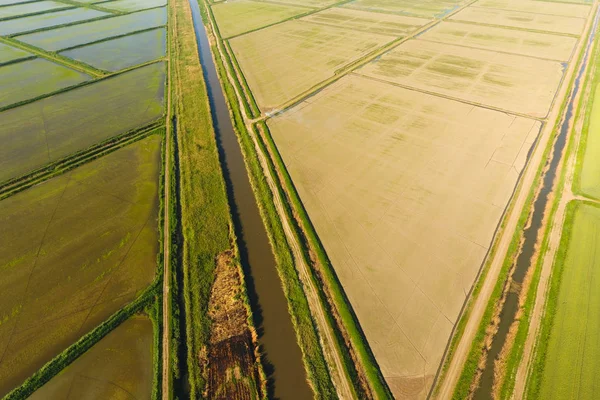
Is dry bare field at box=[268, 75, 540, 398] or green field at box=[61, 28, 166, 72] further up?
green field at box=[61, 28, 166, 72]

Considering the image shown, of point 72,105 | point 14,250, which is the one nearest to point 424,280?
point 14,250

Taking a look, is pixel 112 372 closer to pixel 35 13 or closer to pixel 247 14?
pixel 247 14

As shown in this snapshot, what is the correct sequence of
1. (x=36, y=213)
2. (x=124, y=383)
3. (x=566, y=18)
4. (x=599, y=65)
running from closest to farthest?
(x=124, y=383), (x=36, y=213), (x=599, y=65), (x=566, y=18)

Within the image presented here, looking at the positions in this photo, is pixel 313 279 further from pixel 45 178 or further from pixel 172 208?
pixel 45 178

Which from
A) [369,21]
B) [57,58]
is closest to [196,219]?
[57,58]

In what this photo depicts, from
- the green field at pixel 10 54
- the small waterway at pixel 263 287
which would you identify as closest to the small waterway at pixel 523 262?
the small waterway at pixel 263 287

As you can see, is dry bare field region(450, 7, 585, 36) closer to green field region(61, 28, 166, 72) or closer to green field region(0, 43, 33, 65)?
green field region(61, 28, 166, 72)

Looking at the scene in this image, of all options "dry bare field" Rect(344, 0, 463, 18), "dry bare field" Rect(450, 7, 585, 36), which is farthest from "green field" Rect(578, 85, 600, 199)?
"dry bare field" Rect(344, 0, 463, 18)
